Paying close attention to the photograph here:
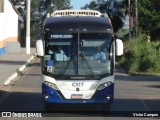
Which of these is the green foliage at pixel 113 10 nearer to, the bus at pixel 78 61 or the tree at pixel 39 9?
the tree at pixel 39 9

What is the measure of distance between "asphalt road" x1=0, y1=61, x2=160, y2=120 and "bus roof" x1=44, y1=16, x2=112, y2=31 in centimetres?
244

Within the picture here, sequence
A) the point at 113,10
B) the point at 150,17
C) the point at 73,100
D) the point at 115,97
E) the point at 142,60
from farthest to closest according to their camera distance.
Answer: the point at 113,10, the point at 150,17, the point at 142,60, the point at 115,97, the point at 73,100

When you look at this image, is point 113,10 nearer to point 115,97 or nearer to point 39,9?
point 39,9

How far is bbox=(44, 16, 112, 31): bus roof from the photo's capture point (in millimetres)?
14977

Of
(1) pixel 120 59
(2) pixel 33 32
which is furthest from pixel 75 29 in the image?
(2) pixel 33 32

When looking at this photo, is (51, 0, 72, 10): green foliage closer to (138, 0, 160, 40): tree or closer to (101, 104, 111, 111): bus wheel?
(138, 0, 160, 40): tree

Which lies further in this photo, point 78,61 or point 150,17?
point 150,17

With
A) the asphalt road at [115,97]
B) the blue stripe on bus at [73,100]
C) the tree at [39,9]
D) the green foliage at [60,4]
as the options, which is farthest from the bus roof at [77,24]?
the green foliage at [60,4]

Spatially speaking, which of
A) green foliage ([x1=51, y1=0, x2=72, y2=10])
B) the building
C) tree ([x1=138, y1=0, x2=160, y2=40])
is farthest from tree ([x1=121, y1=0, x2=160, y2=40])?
green foliage ([x1=51, y1=0, x2=72, y2=10])

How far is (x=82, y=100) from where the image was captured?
47.5 ft

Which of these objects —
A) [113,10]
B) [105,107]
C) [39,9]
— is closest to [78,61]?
[105,107]

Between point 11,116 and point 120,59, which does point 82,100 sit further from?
point 120,59

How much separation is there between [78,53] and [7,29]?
45.6m

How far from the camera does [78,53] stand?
1480cm
